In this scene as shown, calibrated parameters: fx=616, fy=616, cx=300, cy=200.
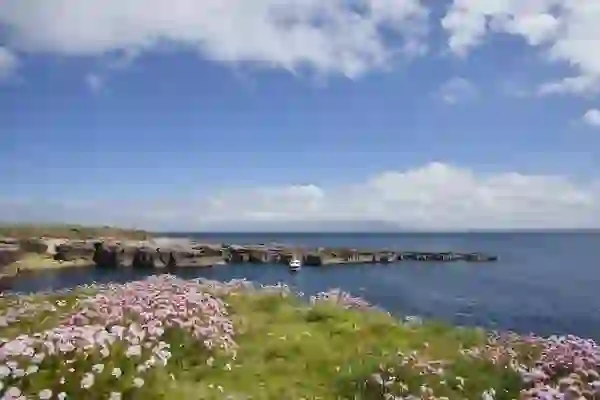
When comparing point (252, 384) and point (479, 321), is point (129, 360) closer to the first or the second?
point (252, 384)

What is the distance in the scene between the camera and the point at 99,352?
5.18 meters

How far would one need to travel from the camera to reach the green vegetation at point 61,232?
6447cm

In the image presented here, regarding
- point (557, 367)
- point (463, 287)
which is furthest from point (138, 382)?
point (463, 287)

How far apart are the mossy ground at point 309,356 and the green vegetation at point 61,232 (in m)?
55.9

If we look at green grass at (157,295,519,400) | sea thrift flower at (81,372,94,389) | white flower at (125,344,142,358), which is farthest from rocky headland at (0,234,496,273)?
sea thrift flower at (81,372,94,389)

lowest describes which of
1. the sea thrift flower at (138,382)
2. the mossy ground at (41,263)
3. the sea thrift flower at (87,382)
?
the mossy ground at (41,263)

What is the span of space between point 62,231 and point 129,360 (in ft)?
254

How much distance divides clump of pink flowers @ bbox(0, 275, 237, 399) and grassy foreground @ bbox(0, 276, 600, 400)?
0.4 inches

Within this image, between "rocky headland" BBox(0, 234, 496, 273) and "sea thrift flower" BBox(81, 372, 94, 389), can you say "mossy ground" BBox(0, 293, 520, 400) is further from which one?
"rocky headland" BBox(0, 234, 496, 273)

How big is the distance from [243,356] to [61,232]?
7476cm

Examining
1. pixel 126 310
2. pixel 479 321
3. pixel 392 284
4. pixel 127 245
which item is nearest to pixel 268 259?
pixel 127 245

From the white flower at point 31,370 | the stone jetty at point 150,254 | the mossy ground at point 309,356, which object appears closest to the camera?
the white flower at point 31,370

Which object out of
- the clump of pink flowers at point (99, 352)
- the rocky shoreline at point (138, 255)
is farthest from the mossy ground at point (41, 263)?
the clump of pink flowers at point (99, 352)

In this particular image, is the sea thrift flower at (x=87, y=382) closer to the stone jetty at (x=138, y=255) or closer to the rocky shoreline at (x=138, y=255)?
the stone jetty at (x=138, y=255)
